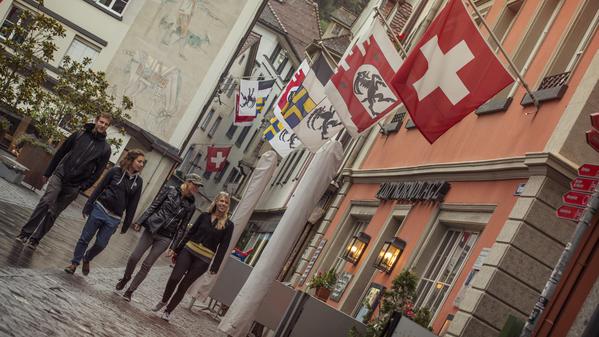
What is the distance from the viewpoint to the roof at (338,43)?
5388 centimetres

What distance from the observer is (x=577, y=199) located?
998cm

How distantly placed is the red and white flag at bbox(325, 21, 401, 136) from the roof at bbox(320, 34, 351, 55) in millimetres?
37601

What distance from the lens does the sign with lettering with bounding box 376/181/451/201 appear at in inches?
660

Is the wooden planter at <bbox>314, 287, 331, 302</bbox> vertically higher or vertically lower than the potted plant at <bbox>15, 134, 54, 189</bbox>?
higher

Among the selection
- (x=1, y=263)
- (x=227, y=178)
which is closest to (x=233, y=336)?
(x=1, y=263)

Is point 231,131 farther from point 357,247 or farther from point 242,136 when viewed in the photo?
point 357,247

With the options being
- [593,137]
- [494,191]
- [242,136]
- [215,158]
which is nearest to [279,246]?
[494,191]

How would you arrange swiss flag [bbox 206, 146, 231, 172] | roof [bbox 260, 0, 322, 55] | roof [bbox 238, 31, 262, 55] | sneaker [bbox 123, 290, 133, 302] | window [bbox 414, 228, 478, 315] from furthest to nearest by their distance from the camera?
roof [bbox 260, 0, 322, 55] < roof [bbox 238, 31, 262, 55] < swiss flag [bbox 206, 146, 231, 172] < window [bbox 414, 228, 478, 315] < sneaker [bbox 123, 290, 133, 302]

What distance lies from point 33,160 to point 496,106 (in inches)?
827

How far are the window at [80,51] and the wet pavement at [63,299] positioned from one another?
30823 mm

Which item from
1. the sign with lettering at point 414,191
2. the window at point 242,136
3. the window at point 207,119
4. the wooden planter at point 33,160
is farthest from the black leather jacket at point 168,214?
the window at point 242,136

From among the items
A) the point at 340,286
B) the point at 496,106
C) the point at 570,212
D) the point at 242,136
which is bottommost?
the point at 340,286

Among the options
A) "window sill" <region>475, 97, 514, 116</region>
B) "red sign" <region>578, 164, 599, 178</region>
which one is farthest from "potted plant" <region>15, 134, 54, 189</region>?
"red sign" <region>578, 164, 599, 178</region>

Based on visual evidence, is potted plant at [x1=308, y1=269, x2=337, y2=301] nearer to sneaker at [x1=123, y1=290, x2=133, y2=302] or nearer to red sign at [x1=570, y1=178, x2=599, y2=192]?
sneaker at [x1=123, y1=290, x2=133, y2=302]
